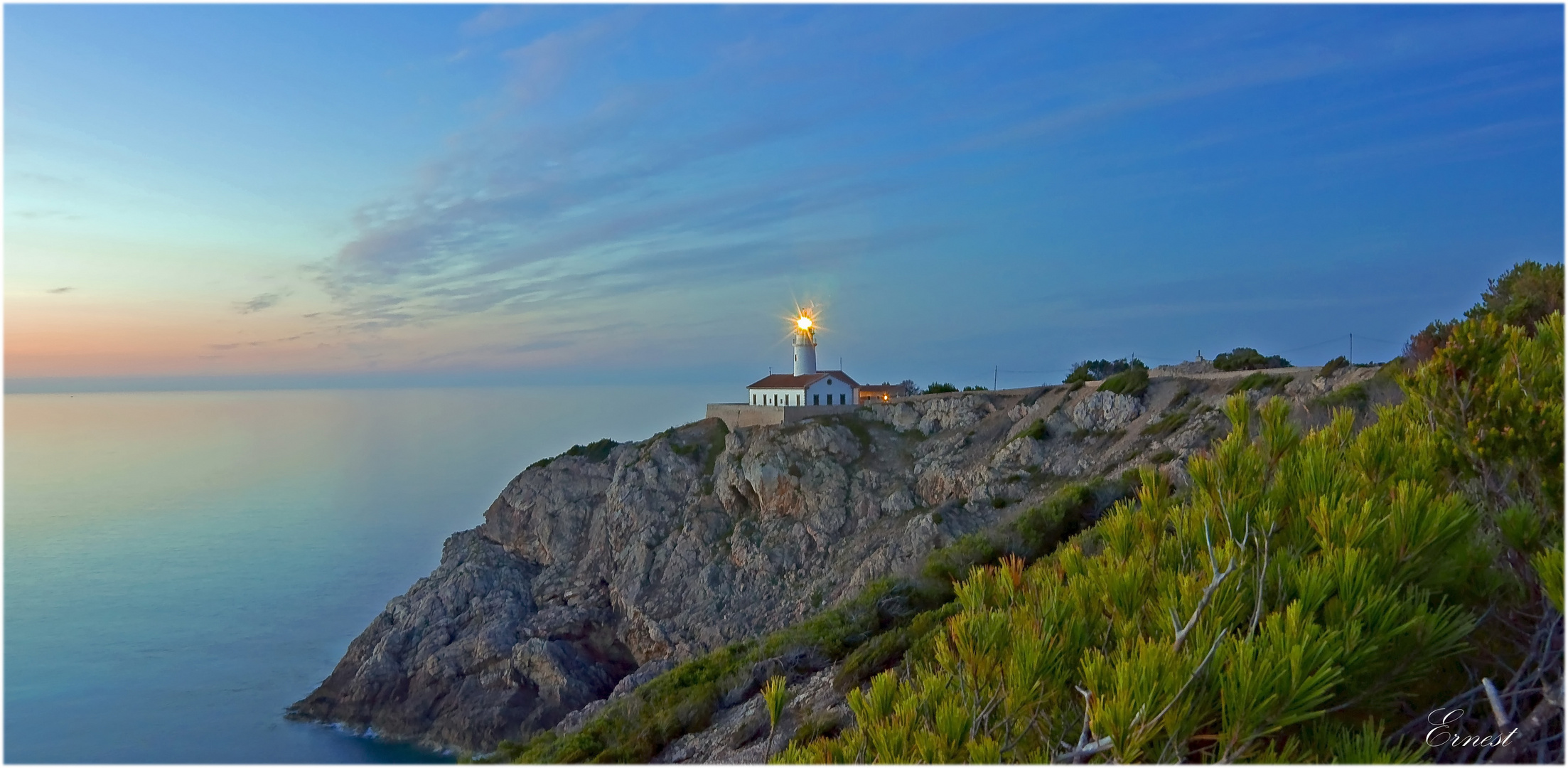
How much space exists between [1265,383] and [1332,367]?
2382 millimetres

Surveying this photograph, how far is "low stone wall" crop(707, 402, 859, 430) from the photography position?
4322 cm

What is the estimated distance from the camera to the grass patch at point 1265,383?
94.9 feet

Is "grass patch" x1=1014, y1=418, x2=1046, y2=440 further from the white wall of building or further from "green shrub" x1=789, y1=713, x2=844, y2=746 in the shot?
"green shrub" x1=789, y1=713, x2=844, y2=746

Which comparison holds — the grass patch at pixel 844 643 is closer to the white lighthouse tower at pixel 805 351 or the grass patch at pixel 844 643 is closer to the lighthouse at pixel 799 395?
the lighthouse at pixel 799 395

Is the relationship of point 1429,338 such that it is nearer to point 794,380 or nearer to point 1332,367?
point 1332,367

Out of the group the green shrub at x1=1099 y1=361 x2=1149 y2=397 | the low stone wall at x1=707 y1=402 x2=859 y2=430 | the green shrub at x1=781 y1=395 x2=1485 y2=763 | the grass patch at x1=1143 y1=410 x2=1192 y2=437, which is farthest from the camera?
the low stone wall at x1=707 y1=402 x2=859 y2=430

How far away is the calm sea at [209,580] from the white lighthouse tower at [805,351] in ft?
48.7

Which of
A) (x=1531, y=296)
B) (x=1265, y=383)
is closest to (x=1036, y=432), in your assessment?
(x=1265, y=383)

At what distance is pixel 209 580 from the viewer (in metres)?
51.8

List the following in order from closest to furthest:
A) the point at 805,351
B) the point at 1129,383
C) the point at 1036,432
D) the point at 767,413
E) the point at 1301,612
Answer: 1. the point at 1301,612
2. the point at 1036,432
3. the point at 1129,383
4. the point at 767,413
5. the point at 805,351

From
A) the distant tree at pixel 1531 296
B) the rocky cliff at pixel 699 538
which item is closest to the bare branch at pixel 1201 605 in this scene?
the distant tree at pixel 1531 296

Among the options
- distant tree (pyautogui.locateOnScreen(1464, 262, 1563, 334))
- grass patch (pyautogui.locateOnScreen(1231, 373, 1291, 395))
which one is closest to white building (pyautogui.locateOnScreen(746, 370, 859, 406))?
grass patch (pyautogui.locateOnScreen(1231, 373, 1291, 395))

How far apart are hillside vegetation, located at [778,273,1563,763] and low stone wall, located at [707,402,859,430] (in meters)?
38.3

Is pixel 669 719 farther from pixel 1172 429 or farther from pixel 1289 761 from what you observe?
pixel 1172 429
